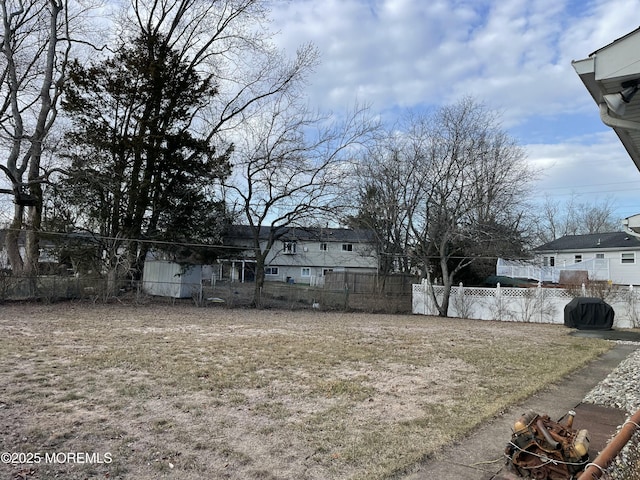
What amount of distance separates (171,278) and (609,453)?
2002 centimetres

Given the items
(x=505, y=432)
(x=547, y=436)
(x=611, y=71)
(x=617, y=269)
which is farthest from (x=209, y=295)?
(x=617, y=269)

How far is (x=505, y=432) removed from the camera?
3906mm

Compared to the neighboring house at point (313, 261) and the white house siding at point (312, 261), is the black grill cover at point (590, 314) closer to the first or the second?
the neighboring house at point (313, 261)

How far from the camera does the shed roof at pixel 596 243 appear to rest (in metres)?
24.3

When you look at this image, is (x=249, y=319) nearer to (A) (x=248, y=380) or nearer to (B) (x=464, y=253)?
(A) (x=248, y=380)

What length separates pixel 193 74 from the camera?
64.6 feet

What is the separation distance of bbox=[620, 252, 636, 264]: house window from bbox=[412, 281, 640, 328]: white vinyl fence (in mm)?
10376

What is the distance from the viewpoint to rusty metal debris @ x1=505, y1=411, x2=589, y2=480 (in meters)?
2.87

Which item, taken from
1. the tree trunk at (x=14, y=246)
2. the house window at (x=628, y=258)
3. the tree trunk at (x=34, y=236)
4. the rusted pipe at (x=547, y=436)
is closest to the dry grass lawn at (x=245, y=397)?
the rusted pipe at (x=547, y=436)

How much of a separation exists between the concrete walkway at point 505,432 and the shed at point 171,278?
50.8ft

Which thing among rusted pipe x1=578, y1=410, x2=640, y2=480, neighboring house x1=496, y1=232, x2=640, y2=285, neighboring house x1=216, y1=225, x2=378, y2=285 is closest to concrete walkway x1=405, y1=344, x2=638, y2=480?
rusted pipe x1=578, y1=410, x2=640, y2=480

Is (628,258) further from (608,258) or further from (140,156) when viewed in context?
(140,156)

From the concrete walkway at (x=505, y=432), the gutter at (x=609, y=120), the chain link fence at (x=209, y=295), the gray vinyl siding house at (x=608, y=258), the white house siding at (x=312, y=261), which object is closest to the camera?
the concrete walkway at (x=505, y=432)

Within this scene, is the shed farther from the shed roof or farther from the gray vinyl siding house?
the shed roof
